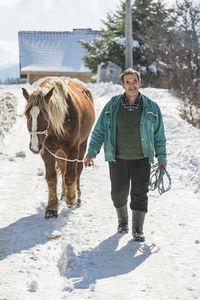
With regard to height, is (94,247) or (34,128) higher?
(34,128)

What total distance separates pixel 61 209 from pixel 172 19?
1793cm

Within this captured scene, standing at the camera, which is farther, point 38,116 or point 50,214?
point 50,214

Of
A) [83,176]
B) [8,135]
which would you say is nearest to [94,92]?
[8,135]

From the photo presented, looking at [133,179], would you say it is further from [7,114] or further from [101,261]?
[7,114]

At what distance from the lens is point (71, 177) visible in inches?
222

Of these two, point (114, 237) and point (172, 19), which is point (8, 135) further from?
point (172, 19)

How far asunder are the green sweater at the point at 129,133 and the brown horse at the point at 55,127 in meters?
0.86

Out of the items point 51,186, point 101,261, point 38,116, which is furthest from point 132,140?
point 51,186

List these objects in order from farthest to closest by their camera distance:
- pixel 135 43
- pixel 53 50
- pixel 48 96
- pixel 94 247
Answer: pixel 53 50
pixel 135 43
pixel 48 96
pixel 94 247

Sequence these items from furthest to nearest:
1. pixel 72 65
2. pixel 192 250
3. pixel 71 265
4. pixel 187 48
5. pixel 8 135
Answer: pixel 72 65 < pixel 187 48 < pixel 8 135 < pixel 192 250 < pixel 71 265

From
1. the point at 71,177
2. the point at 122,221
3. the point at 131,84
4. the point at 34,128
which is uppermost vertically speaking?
the point at 131,84

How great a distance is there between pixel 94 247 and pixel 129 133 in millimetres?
1256

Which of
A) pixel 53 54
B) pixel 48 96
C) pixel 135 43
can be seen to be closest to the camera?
pixel 48 96

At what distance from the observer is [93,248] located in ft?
14.5
